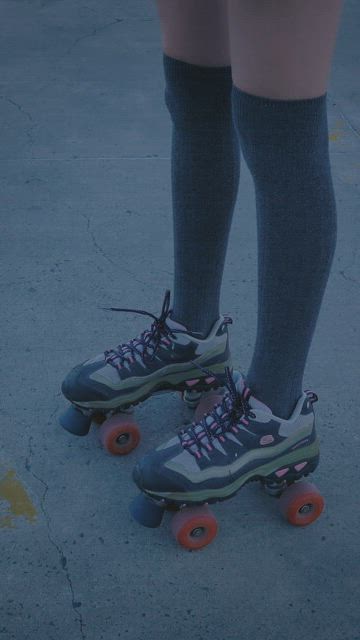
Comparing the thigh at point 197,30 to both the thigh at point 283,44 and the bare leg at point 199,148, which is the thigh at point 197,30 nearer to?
the bare leg at point 199,148

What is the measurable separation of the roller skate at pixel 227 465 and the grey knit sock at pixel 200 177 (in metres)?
0.20

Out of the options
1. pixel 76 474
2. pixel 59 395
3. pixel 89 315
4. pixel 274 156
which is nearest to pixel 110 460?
pixel 76 474

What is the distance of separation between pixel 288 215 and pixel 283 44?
0.22 metres

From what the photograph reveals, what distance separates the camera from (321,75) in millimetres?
906

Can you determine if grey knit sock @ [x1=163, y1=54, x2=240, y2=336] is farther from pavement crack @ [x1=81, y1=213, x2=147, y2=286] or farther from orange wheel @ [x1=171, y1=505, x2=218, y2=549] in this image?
pavement crack @ [x1=81, y1=213, x2=147, y2=286]

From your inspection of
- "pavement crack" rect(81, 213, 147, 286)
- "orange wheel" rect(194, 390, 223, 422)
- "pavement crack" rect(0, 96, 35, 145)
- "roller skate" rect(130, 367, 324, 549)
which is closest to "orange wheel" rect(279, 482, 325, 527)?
"roller skate" rect(130, 367, 324, 549)

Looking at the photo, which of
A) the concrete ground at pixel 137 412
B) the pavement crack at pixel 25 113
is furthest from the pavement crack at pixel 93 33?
the pavement crack at pixel 25 113

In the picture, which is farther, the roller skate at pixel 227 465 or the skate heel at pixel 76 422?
the skate heel at pixel 76 422

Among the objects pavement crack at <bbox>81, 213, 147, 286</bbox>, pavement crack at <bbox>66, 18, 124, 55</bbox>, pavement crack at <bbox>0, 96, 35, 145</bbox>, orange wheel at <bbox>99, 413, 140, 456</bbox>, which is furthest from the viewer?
pavement crack at <bbox>66, 18, 124, 55</bbox>

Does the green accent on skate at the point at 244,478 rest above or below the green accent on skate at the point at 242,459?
below

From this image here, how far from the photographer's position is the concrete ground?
1.01m

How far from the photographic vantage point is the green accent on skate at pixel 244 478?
1078 mm

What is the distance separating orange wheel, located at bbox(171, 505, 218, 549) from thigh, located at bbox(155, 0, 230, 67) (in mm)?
686

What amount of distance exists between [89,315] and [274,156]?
771 millimetres
